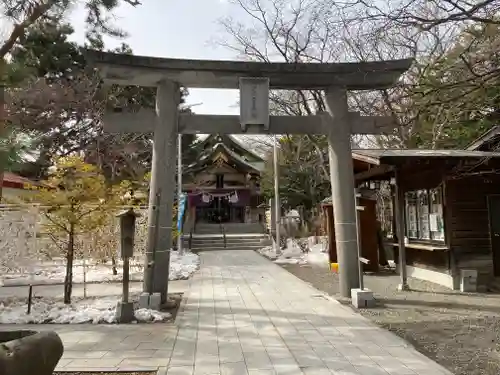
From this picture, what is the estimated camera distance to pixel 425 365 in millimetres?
4812

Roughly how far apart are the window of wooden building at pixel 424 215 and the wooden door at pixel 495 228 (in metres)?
1.06

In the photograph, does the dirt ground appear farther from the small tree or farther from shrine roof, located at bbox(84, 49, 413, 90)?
the small tree

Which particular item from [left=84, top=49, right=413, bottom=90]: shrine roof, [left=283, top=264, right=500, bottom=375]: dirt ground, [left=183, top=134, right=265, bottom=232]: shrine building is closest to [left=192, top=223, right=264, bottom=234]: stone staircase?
[left=183, top=134, right=265, bottom=232]: shrine building

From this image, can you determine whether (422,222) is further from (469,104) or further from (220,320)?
(220,320)

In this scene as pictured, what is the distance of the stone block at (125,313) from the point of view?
7.03 m

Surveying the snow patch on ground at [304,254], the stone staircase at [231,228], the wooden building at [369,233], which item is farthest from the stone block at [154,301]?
the stone staircase at [231,228]

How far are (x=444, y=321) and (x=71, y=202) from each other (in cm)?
708

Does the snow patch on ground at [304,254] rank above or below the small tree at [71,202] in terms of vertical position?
below

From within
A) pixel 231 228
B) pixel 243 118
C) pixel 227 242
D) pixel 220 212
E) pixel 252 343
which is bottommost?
pixel 252 343

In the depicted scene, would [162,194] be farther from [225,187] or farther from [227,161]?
[225,187]

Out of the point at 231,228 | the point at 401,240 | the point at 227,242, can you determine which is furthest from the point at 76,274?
the point at 231,228

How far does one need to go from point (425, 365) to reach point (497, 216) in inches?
250

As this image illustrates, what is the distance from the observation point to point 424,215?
10891 millimetres

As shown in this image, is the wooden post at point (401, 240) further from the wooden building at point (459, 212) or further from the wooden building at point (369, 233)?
the wooden building at point (369, 233)
